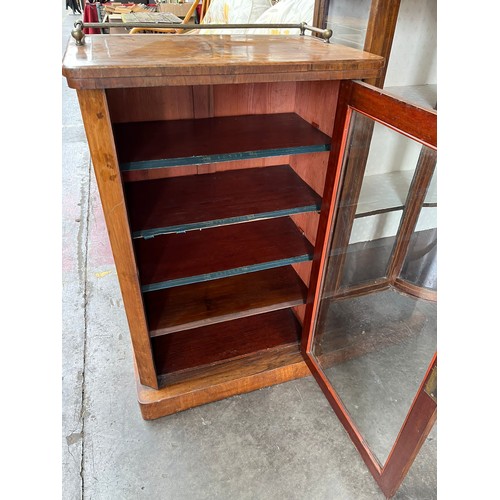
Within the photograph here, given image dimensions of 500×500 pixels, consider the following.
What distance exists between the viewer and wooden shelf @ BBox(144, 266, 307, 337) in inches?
55.7

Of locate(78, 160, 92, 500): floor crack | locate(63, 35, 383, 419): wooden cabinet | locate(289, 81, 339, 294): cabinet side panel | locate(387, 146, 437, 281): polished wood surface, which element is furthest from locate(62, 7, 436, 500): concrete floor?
locate(387, 146, 437, 281): polished wood surface

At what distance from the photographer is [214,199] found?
130 cm

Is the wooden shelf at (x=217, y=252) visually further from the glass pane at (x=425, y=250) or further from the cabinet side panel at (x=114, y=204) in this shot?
the glass pane at (x=425, y=250)

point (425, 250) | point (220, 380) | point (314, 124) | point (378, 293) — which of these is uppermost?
point (314, 124)

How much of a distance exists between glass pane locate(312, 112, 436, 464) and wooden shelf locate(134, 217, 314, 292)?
20 centimetres

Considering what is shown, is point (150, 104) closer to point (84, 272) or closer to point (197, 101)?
point (197, 101)

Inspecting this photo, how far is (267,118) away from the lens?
1362mm

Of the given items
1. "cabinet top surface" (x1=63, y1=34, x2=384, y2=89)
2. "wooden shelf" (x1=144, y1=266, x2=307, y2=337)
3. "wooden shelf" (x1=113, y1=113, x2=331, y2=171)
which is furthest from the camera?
"wooden shelf" (x1=144, y1=266, x2=307, y2=337)

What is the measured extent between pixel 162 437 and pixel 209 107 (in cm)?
123

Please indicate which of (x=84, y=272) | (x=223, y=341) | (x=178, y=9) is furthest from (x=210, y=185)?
(x=178, y=9)

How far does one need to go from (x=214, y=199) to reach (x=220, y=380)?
2.46 ft

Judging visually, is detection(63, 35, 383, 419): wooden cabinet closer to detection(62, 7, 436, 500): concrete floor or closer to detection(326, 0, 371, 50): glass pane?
detection(62, 7, 436, 500): concrete floor

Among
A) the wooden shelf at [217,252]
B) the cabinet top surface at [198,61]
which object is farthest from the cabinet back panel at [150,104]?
the wooden shelf at [217,252]

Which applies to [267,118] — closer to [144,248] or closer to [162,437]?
[144,248]
